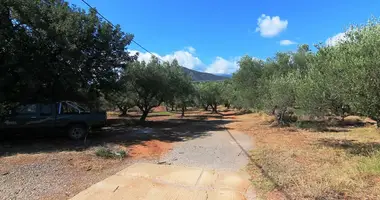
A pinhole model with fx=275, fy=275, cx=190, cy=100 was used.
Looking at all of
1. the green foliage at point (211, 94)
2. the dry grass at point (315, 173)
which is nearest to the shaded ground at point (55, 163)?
the dry grass at point (315, 173)

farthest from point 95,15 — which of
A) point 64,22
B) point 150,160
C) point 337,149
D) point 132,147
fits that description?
point 337,149

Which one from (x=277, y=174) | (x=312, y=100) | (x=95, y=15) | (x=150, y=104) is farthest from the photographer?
(x=150, y=104)

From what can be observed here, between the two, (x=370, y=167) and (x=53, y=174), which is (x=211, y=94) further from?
(x=53, y=174)

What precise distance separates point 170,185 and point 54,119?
23.7ft

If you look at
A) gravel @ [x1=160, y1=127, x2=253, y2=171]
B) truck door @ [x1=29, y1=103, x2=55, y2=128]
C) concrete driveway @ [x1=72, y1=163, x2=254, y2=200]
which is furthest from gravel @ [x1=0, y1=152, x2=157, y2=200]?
truck door @ [x1=29, y1=103, x2=55, y2=128]

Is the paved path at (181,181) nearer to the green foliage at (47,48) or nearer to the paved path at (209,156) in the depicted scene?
the paved path at (209,156)

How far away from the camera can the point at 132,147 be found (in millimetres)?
10422

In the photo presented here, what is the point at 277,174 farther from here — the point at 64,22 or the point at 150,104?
the point at 150,104

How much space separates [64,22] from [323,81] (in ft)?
35.4

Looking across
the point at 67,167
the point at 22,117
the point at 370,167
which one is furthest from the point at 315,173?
the point at 22,117

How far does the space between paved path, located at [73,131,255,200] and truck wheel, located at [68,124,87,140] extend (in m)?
4.64

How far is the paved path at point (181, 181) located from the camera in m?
5.32

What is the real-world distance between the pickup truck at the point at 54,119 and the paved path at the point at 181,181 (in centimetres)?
458

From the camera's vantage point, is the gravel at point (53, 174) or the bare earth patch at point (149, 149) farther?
the bare earth patch at point (149, 149)
